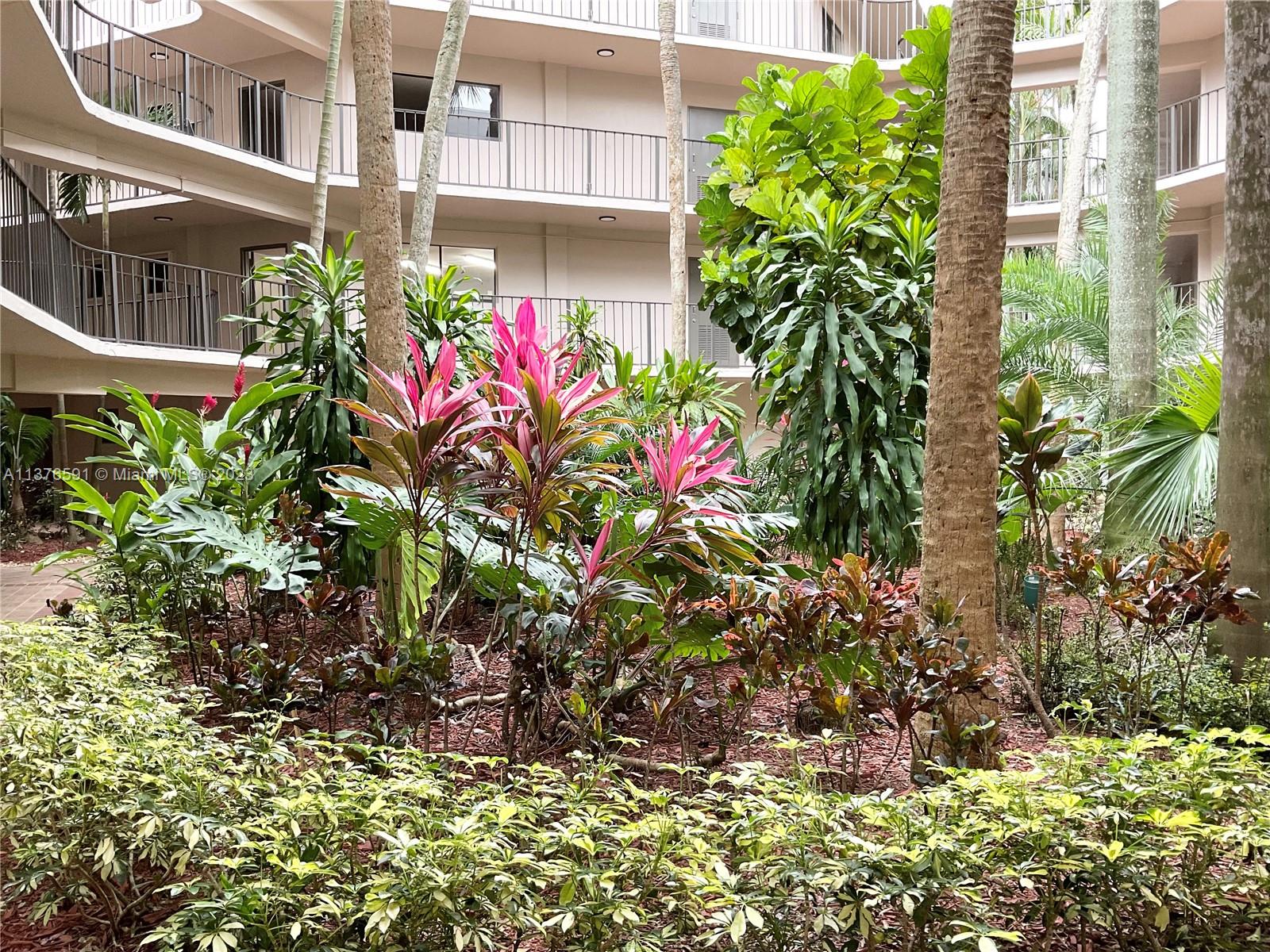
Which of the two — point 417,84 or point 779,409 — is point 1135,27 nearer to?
point 779,409

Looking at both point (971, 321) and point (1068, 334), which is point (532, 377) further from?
point (1068, 334)

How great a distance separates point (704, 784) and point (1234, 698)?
251 centimetres

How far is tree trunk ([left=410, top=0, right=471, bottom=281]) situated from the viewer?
945cm

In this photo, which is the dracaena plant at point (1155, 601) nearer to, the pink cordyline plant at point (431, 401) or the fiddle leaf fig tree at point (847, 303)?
the fiddle leaf fig tree at point (847, 303)

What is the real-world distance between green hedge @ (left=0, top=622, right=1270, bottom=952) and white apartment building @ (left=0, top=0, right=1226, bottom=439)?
504 inches

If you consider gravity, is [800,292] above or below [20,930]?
above

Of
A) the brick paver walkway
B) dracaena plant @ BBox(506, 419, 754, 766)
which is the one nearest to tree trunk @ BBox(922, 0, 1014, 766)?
dracaena plant @ BBox(506, 419, 754, 766)

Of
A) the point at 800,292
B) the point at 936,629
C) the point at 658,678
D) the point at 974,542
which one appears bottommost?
the point at 658,678

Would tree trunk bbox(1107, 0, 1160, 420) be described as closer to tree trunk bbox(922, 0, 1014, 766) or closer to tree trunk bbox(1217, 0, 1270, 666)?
tree trunk bbox(1217, 0, 1270, 666)

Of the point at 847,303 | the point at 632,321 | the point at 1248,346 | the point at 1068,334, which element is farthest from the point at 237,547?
the point at 632,321

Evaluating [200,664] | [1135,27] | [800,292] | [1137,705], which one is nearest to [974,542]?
[1137,705]

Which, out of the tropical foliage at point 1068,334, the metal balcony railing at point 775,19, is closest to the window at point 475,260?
the metal balcony railing at point 775,19

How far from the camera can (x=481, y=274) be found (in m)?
18.4

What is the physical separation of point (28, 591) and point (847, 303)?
8.19 m
